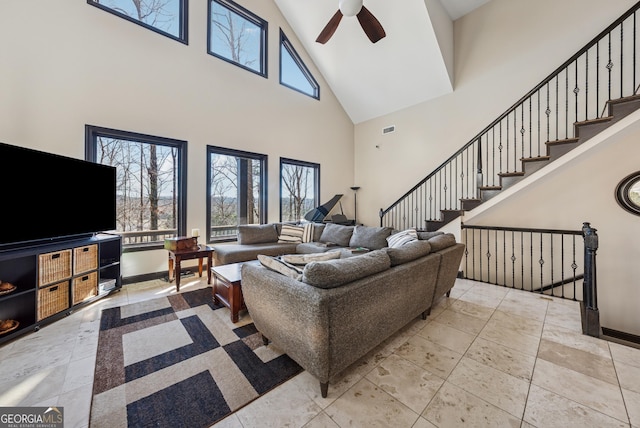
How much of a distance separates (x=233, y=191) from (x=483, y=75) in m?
5.46

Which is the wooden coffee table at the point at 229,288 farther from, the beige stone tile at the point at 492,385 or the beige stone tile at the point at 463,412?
the beige stone tile at the point at 492,385

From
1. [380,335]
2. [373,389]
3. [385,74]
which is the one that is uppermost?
[385,74]

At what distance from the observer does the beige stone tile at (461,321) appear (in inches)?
92.1

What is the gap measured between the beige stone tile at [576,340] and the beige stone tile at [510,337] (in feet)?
0.55

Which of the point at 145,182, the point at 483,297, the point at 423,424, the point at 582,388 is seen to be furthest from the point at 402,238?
the point at 145,182

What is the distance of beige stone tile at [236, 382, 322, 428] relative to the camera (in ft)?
4.33

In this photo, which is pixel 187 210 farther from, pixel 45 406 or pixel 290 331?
pixel 290 331

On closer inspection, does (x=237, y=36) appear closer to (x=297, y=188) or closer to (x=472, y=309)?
(x=297, y=188)

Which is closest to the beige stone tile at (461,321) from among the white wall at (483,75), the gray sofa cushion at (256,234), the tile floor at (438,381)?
the tile floor at (438,381)

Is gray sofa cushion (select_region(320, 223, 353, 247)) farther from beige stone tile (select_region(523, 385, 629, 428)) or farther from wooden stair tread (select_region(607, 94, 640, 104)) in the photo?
wooden stair tread (select_region(607, 94, 640, 104))

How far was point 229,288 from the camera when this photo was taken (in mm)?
2449

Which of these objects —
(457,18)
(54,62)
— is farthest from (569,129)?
(54,62)

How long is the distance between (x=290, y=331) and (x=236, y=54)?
5256 millimetres

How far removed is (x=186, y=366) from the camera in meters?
1.78
